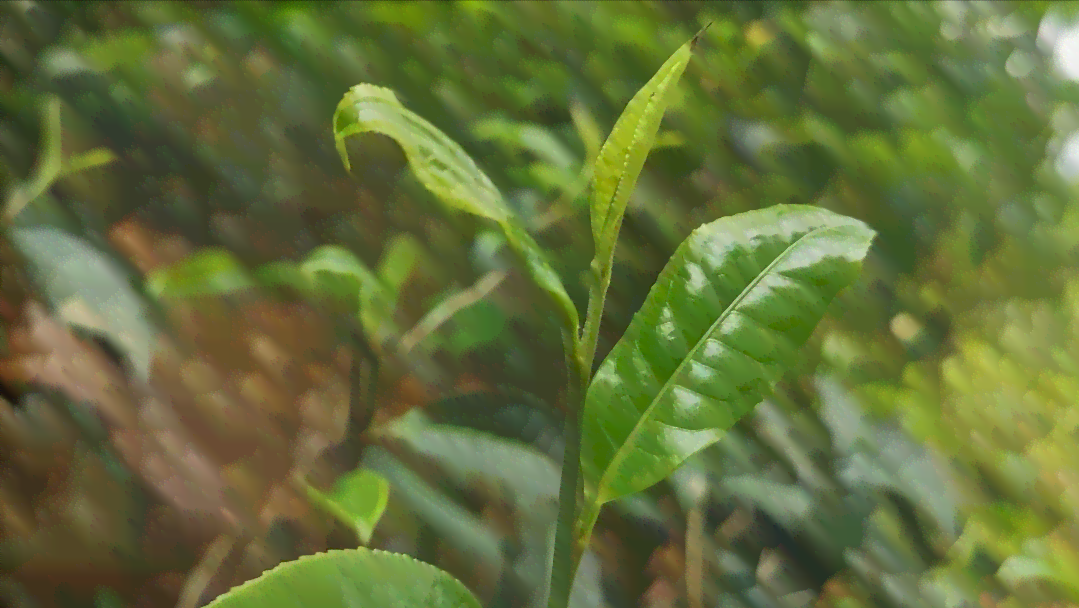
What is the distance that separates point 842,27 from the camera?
0.65 metres

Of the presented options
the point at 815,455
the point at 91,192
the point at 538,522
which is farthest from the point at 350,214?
the point at 815,455

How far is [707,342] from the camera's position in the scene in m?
0.30

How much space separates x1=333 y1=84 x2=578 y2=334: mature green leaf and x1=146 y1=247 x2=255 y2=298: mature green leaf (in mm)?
228

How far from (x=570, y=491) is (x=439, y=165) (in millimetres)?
170

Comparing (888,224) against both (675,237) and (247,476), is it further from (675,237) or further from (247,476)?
(247,476)

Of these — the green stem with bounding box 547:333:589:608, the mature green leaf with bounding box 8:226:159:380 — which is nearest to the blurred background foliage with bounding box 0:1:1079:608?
the mature green leaf with bounding box 8:226:159:380

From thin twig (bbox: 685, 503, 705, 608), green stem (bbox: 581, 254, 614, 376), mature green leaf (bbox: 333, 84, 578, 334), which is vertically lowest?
thin twig (bbox: 685, 503, 705, 608)

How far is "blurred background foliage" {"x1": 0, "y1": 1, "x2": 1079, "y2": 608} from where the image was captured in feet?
1.40

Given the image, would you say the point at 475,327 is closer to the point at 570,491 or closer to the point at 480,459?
the point at 480,459

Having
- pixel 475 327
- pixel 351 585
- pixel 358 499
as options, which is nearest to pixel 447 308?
pixel 475 327

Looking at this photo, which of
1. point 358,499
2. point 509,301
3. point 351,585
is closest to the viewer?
point 351,585

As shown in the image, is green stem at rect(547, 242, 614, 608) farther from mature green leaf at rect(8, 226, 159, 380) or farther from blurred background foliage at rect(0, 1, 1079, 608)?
mature green leaf at rect(8, 226, 159, 380)

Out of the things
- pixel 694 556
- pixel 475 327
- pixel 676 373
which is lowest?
pixel 694 556

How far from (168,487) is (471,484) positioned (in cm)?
21
